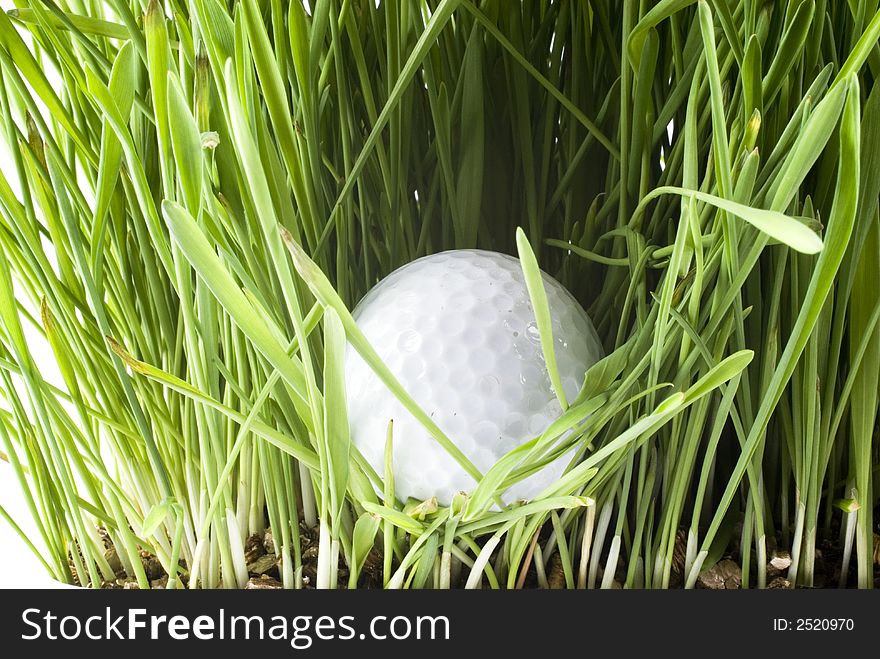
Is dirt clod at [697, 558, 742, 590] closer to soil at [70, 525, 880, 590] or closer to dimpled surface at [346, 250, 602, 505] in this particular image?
soil at [70, 525, 880, 590]

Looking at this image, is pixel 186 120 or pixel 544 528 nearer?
pixel 186 120

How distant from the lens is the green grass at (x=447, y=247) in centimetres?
23

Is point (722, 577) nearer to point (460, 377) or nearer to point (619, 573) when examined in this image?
point (619, 573)

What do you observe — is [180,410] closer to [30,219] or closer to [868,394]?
[30,219]

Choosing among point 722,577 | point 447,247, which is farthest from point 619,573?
point 447,247

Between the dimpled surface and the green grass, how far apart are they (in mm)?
14

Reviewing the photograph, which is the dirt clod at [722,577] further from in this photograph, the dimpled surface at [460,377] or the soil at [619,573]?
the dimpled surface at [460,377]

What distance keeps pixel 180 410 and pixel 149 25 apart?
20cm

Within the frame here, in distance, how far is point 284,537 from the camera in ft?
1.03

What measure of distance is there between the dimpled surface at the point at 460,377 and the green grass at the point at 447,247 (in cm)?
1

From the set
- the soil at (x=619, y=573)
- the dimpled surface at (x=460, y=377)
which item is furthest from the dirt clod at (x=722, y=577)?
the dimpled surface at (x=460, y=377)

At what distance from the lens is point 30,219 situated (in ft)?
1.05

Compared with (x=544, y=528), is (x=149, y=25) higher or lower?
higher

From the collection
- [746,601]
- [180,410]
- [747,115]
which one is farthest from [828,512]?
[180,410]
